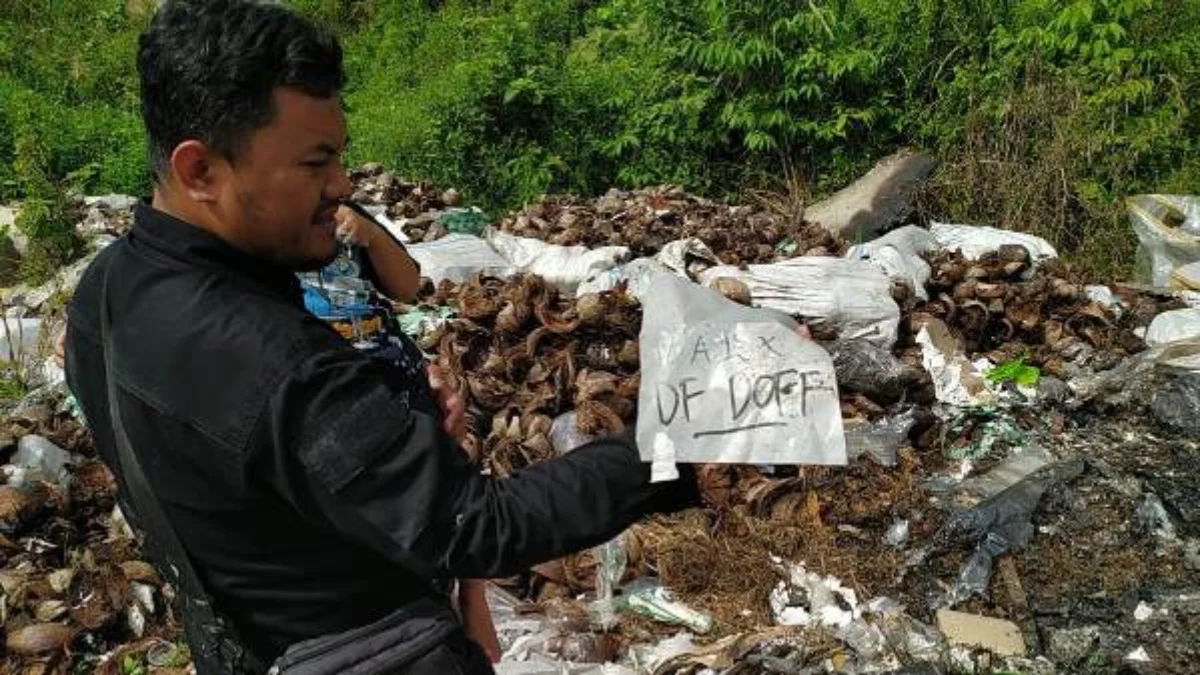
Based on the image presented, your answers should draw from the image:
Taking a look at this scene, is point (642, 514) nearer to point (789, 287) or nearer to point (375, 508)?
point (375, 508)

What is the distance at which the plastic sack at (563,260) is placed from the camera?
5.69 m

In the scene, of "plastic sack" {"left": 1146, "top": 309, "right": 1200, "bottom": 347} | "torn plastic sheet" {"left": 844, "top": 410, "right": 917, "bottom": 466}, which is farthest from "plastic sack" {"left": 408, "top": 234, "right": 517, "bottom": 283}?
"plastic sack" {"left": 1146, "top": 309, "right": 1200, "bottom": 347}

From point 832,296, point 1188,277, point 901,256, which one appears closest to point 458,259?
point 832,296

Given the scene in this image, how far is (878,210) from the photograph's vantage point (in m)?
7.14

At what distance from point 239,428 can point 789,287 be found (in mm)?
4202

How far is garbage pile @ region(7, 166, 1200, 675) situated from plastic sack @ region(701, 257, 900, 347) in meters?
0.01

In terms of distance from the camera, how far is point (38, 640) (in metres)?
3.53

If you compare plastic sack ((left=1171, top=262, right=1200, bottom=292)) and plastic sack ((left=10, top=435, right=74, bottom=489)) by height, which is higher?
plastic sack ((left=10, top=435, right=74, bottom=489))

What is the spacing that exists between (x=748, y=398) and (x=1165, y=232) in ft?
18.8

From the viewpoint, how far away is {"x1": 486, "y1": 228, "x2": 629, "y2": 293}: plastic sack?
18.7 ft

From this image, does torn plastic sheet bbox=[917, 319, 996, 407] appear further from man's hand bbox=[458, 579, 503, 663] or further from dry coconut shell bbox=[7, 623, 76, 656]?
dry coconut shell bbox=[7, 623, 76, 656]

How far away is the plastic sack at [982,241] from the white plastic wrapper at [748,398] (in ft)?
16.3

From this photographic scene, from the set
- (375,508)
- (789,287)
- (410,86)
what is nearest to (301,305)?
(375,508)

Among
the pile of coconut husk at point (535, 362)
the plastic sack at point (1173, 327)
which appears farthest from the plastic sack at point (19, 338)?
the plastic sack at point (1173, 327)
